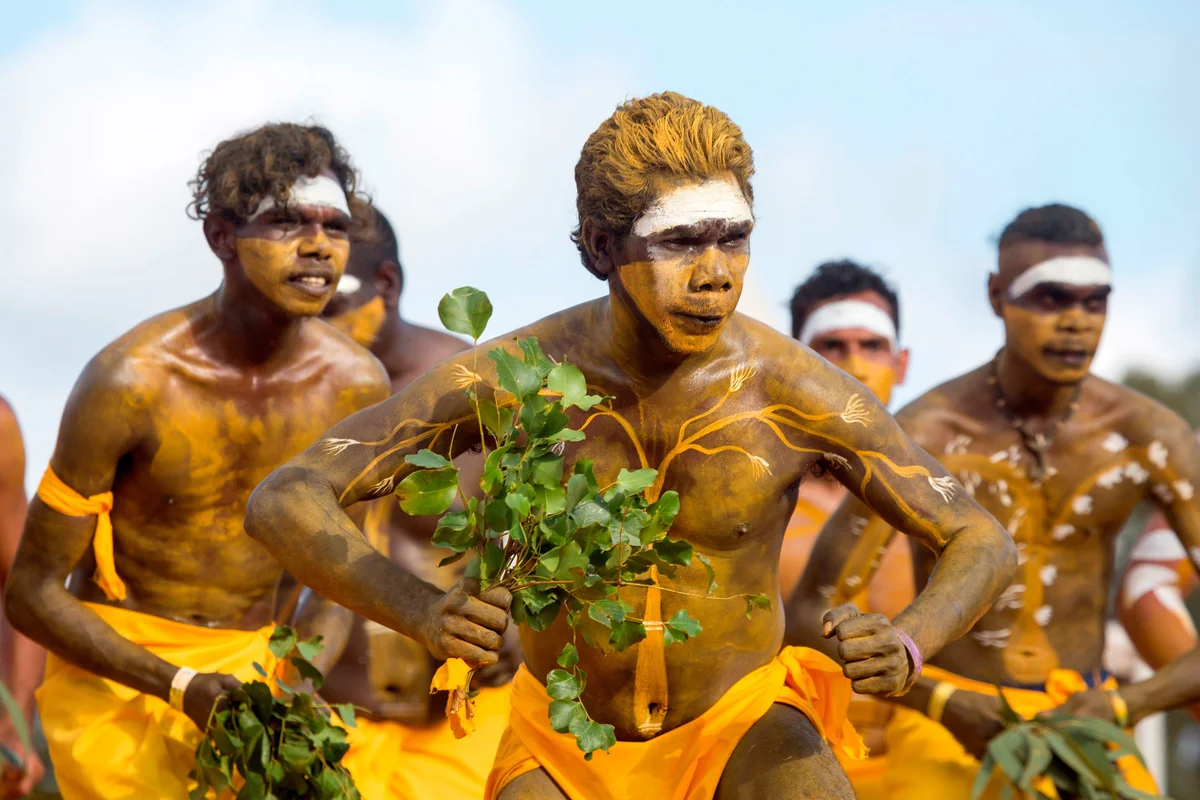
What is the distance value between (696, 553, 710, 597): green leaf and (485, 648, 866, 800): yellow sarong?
0.82 feet

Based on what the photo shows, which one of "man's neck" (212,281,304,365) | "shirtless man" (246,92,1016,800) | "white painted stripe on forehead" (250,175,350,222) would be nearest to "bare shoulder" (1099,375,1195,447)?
"shirtless man" (246,92,1016,800)

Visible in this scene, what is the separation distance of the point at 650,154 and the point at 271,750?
6.59 ft

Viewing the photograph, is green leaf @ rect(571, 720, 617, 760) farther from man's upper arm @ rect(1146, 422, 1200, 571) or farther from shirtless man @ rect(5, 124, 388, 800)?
man's upper arm @ rect(1146, 422, 1200, 571)

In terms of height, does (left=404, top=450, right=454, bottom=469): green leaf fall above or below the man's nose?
below

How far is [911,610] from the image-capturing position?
406 cm

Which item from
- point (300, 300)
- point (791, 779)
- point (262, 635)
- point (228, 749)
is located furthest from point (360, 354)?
point (791, 779)

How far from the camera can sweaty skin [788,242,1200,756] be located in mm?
6348

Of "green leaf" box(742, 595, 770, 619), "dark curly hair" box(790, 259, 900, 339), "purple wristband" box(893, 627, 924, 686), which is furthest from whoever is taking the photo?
"dark curly hair" box(790, 259, 900, 339)

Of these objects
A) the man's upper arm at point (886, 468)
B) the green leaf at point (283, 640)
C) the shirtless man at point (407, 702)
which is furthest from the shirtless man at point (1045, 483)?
the man's upper arm at point (886, 468)

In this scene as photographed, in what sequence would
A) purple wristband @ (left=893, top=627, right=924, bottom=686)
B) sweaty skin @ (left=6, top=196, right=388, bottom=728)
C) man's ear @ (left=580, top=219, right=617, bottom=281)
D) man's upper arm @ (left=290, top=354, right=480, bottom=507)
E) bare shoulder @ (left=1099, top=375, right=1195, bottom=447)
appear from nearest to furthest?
purple wristband @ (left=893, top=627, right=924, bottom=686)
man's upper arm @ (left=290, top=354, right=480, bottom=507)
man's ear @ (left=580, top=219, right=617, bottom=281)
sweaty skin @ (left=6, top=196, right=388, bottom=728)
bare shoulder @ (left=1099, top=375, right=1195, bottom=447)

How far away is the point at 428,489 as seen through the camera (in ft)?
13.1

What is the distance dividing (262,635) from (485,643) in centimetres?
242

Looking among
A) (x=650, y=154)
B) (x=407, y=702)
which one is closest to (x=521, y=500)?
(x=650, y=154)

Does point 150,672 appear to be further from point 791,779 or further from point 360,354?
point 791,779
